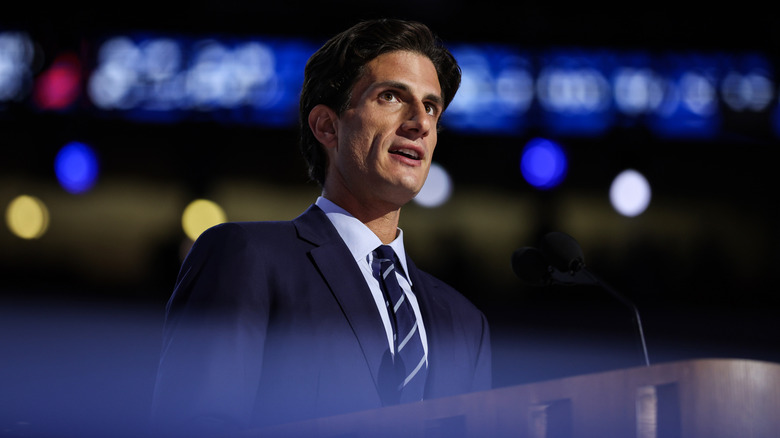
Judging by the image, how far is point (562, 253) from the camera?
1.61 metres

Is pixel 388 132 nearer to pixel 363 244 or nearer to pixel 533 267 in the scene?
pixel 363 244

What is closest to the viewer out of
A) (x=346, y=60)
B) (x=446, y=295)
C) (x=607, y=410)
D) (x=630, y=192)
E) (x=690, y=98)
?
(x=607, y=410)

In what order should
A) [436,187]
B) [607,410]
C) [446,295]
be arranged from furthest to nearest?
1. [436,187]
2. [446,295]
3. [607,410]

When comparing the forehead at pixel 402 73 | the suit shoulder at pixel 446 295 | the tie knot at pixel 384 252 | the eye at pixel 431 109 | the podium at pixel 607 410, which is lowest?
the podium at pixel 607 410

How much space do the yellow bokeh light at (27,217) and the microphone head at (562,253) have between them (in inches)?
401

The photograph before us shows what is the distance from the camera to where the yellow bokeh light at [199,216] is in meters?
9.88

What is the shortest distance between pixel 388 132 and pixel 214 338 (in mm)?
556

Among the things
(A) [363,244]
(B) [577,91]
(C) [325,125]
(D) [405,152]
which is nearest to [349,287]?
(A) [363,244]

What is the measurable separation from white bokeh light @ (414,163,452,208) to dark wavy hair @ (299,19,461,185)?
25.4ft

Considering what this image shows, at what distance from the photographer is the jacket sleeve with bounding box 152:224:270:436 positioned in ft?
3.88

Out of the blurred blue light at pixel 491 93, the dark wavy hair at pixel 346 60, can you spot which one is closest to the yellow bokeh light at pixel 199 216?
the blurred blue light at pixel 491 93

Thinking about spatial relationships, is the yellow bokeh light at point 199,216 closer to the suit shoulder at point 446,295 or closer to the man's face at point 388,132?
the suit shoulder at point 446,295

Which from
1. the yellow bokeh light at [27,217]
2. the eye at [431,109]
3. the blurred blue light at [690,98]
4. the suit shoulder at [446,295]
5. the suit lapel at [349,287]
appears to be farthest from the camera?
the yellow bokeh light at [27,217]

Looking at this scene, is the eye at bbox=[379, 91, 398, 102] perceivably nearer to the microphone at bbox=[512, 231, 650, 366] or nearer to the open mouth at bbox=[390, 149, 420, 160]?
the open mouth at bbox=[390, 149, 420, 160]
